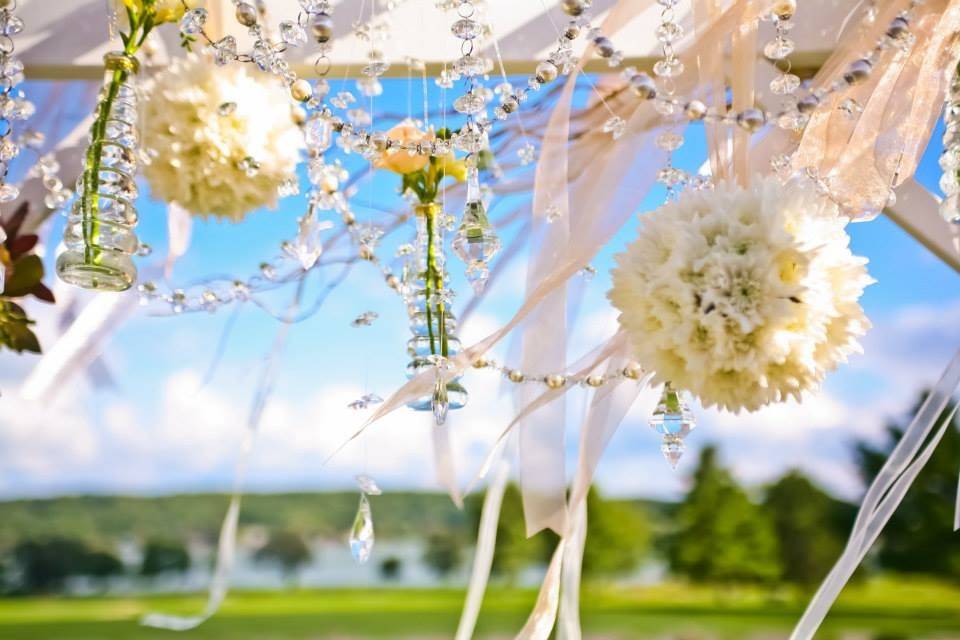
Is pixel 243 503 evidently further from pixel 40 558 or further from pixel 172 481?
pixel 40 558

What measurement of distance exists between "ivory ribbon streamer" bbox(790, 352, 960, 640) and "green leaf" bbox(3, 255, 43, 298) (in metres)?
0.83

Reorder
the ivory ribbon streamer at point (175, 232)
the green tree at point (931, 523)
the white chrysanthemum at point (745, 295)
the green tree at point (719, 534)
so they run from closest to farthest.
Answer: the white chrysanthemum at point (745, 295), the ivory ribbon streamer at point (175, 232), the green tree at point (931, 523), the green tree at point (719, 534)

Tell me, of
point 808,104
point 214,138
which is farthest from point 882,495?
point 214,138

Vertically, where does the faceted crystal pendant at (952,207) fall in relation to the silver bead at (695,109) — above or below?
below

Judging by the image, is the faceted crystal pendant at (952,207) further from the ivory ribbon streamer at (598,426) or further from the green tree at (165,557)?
the green tree at (165,557)

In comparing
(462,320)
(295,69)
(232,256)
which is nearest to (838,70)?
(462,320)

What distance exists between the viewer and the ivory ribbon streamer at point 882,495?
63 centimetres

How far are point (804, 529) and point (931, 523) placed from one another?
0.23 meters

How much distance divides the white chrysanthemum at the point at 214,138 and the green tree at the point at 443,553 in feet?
3.55

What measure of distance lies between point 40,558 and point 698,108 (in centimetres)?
170

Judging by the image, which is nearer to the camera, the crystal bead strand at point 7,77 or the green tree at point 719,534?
the crystal bead strand at point 7,77

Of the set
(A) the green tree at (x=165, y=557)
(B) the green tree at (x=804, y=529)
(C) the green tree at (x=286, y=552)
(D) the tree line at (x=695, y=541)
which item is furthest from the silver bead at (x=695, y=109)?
(A) the green tree at (x=165, y=557)

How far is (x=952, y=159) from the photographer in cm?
58

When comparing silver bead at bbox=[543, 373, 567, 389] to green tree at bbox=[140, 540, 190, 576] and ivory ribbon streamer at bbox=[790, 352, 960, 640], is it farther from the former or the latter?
green tree at bbox=[140, 540, 190, 576]
